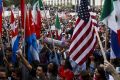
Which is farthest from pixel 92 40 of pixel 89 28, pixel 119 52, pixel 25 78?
pixel 25 78

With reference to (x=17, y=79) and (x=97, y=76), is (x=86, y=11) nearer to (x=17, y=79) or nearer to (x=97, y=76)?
(x=97, y=76)

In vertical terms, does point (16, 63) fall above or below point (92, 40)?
below

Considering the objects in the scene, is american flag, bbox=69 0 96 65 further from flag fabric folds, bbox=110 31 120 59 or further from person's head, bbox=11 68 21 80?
person's head, bbox=11 68 21 80

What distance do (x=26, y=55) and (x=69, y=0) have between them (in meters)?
107

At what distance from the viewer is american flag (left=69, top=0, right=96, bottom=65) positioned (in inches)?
352

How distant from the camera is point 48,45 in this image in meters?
15.4

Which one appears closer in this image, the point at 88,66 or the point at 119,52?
the point at 119,52

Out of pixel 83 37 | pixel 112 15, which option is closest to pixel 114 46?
pixel 112 15

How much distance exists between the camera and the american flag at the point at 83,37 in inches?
352

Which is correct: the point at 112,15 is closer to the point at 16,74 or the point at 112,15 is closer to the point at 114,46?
the point at 114,46

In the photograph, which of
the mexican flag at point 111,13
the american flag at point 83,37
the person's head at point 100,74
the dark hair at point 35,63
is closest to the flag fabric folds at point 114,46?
the mexican flag at point 111,13

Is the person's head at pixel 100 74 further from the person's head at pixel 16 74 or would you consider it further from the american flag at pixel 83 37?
the person's head at pixel 16 74

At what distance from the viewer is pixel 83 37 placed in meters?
9.15

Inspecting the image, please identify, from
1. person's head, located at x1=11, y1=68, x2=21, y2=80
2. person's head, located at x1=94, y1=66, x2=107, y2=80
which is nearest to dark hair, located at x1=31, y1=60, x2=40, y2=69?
person's head, located at x1=11, y1=68, x2=21, y2=80
